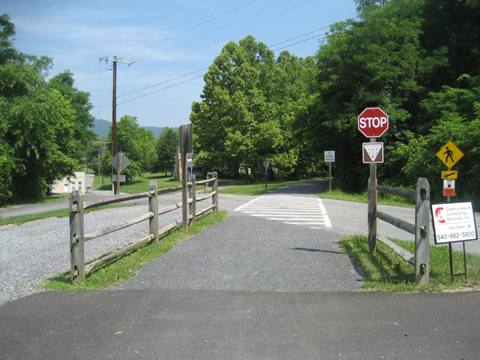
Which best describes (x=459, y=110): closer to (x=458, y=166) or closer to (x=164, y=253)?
(x=458, y=166)

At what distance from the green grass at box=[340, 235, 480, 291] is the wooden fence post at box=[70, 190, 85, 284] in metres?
3.93

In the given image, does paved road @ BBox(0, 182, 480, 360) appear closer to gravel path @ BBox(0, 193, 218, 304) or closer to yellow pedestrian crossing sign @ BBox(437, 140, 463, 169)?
gravel path @ BBox(0, 193, 218, 304)

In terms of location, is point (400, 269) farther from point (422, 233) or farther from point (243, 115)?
point (243, 115)

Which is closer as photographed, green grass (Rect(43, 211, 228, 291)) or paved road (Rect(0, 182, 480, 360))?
paved road (Rect(0, 182, 480, 360))

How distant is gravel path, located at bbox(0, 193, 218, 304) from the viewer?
738cm

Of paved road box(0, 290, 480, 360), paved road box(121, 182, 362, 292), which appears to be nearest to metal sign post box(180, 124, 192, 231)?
paved road box(121, 182, 362, 292)

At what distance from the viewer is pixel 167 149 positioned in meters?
117

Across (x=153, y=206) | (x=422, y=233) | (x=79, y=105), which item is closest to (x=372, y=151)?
(x=422, y=233)

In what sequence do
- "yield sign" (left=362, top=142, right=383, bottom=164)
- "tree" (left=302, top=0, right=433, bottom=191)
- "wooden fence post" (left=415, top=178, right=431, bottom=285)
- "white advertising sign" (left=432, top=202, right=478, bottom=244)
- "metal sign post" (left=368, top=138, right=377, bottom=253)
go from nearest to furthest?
1. "wooden fence post" (left=415, top=178, right=431, bottom=285)
2. "white advertising sign" (left=432, top=202, right=478, bottom=244)
3. "metal sign post" (left=368, top=138, right=377, bottom=253)
4. "yield sign" (left=362, top=142, right=383, bottom=164)
5. "tree" (left=302, top=0, right=433, bottom=191)

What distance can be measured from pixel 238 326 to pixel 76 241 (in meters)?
3.04

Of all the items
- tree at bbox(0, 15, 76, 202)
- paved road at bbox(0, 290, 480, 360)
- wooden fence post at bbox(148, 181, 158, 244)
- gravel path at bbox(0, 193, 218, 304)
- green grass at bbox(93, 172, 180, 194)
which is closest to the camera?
paved road at bbox(0, 290, 480, 360)

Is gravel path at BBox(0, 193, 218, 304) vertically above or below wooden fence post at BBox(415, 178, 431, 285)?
below

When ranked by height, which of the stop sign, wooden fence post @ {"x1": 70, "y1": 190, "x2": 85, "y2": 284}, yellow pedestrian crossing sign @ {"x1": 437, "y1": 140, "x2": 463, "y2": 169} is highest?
the stop sign

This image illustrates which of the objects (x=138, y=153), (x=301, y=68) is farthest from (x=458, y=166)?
(x=138, y=153)
